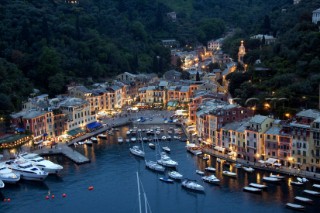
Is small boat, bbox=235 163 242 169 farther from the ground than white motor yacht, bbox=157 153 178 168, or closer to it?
closer to it

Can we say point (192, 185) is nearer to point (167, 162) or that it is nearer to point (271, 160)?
point (167, 162)

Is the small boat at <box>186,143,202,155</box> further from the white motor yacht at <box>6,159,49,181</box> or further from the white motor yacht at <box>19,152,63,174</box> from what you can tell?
the white motor yacht at <box>6,159,49,181</box>

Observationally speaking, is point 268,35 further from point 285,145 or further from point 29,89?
point 285,145

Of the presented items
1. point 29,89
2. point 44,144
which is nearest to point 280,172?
point 44,144

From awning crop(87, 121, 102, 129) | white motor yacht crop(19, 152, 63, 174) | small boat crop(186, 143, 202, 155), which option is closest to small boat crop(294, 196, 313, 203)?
small boat crop(186, 143, 202, 155)

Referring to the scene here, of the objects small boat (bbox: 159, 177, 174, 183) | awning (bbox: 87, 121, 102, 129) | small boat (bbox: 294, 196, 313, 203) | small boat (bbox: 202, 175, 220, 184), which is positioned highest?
awning (bbox: 87, 121, 102, 129)

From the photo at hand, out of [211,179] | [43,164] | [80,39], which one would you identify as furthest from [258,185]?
[80,39]
